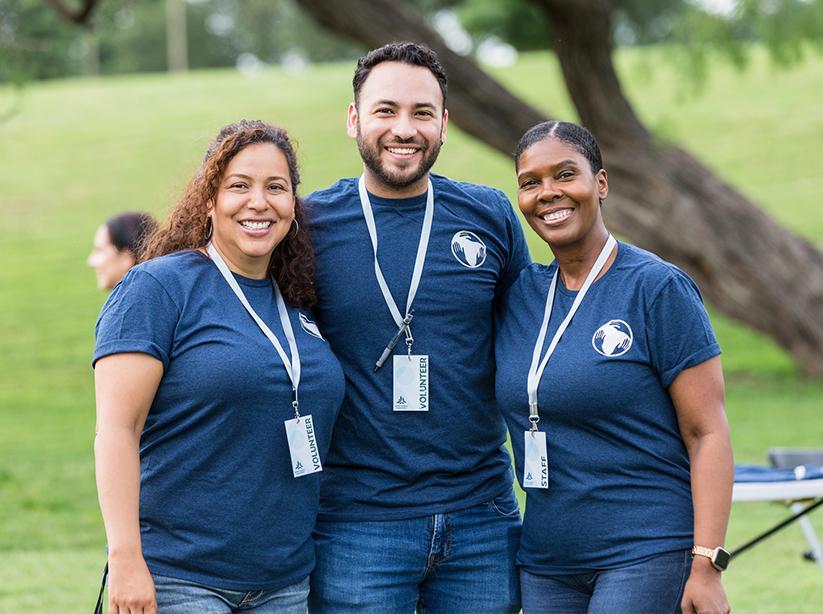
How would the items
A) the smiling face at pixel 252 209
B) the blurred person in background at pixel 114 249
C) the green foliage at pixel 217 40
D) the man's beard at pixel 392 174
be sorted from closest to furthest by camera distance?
1. the smiling face at pixel 252 209
2. the man's beard at pixel 392 174
3. the blurred person in background at pixel 114 249
4. the green foliage at pixel 217 40

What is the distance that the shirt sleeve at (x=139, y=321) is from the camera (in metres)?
3.23

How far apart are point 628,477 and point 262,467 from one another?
103 cm

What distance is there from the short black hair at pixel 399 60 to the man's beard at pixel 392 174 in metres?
0.19

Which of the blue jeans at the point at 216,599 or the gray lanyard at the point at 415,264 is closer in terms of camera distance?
the blue jeans at the point at 216,599

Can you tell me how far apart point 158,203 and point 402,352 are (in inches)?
41.7

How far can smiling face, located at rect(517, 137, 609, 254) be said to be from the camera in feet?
11.9

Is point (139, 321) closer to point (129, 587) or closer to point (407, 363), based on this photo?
point (129, 587)

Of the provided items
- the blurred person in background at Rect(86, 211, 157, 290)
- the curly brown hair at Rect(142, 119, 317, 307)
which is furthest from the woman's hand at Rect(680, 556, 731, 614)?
the blurred person in background at Rect(86, 211, 157, 290)

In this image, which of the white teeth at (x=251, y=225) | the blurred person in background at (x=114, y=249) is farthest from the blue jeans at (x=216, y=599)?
the blurred person in background at (x=114, y=249)

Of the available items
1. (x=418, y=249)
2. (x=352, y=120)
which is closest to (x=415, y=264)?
(x=418, y=249)

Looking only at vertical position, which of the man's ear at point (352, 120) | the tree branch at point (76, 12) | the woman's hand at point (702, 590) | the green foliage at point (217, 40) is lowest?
the woman's hand at point (702, 590)

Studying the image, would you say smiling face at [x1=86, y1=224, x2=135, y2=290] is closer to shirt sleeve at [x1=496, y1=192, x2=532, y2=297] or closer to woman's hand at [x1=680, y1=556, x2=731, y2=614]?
shirt sleeve at [x1=496, y1=192, x2=532, y2=297]

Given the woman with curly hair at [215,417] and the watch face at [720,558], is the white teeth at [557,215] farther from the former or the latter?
the watch face at [720,558]

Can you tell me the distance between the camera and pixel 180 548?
3.31 metres
